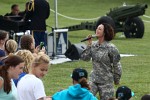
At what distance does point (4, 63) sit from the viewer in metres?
7.41

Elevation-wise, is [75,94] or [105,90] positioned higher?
[75,94]

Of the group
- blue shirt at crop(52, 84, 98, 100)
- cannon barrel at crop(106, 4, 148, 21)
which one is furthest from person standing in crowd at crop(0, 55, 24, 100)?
cannon barrel at crop(106, 4, 148, 21)

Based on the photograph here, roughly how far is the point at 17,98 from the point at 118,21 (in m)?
19.7

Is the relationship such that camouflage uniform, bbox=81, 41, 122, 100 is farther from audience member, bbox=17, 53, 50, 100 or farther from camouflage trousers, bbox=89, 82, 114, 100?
audience member, bbox=17, 53, 50, 100

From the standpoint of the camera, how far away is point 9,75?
7352mm

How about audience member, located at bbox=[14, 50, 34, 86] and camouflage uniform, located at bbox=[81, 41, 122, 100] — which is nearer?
audience member, located at bbox=[14, 50, 34, 86]

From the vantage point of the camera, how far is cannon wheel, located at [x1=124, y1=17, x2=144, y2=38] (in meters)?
26.5

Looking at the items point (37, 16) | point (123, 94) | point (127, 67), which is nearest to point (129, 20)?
point (37, 16)

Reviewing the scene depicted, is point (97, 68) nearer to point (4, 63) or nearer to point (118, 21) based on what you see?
point (4, 63)

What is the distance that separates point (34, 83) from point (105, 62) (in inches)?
105

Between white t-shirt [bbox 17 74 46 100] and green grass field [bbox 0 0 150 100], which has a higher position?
white t-shirt [bbox 17 74 46 100]

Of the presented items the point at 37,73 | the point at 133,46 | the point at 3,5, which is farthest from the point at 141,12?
the point at 3,5

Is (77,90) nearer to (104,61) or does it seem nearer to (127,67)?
(104,61)

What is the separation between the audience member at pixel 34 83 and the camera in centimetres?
754
